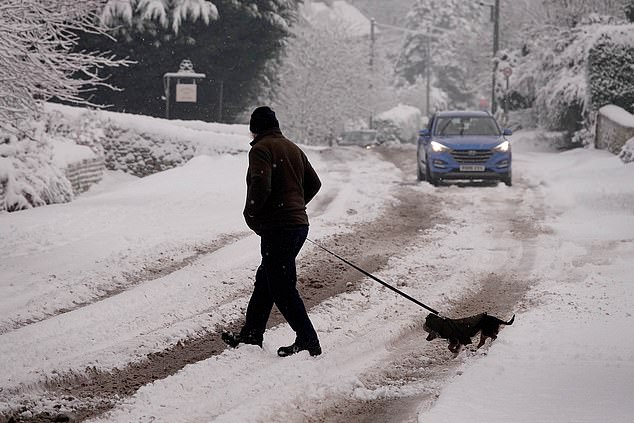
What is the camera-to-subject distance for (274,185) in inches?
263

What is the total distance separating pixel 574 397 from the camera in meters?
5.79

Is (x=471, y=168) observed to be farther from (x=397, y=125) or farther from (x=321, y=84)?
(x=397, y=125)

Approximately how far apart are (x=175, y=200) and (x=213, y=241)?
401cm

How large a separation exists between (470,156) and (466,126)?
156 cm

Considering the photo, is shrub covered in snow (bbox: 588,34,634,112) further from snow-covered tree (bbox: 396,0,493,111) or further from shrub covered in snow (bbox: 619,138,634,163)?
snow-covered tree (bbox: 396,0,493,111)

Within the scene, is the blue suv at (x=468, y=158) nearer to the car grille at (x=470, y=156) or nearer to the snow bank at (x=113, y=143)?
the car grille at (x=470, y=156)

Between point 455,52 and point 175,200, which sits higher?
point 455,52

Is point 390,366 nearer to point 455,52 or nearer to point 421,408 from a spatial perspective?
point 421,408

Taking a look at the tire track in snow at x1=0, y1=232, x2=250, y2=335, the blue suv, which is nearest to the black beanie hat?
the tire track in snow at x1=0, y1=232, x2=250, y2=335

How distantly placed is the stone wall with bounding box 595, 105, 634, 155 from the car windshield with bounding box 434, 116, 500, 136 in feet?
15.1

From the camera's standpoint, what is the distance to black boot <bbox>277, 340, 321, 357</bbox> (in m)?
6.86

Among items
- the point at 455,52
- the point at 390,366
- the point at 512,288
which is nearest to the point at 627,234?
the point at 512,288

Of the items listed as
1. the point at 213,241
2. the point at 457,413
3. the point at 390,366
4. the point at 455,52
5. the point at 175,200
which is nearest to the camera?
the point at 457,413

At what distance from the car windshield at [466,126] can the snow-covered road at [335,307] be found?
144 inches
